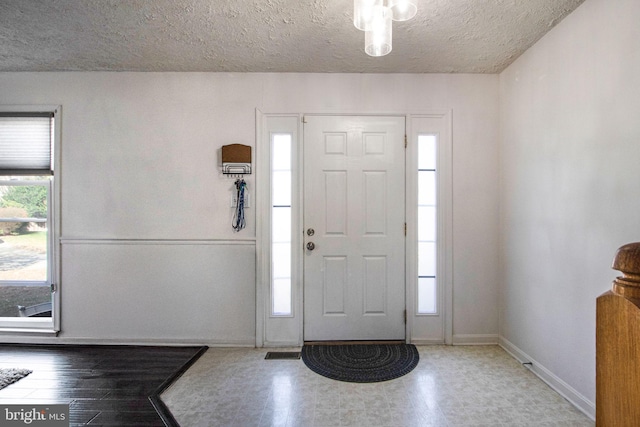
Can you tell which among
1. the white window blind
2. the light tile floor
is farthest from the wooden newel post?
the white window blind

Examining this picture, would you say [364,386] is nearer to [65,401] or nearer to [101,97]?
[65,401]

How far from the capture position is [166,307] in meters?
2.79

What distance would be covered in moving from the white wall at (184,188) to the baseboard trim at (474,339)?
37 mm

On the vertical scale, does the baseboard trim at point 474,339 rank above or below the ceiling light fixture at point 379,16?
below

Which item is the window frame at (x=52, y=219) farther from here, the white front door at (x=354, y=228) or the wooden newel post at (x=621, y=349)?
the wooden newel post at (x=621, y=349)

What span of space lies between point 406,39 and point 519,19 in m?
0.74

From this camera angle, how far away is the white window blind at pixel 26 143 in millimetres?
2801

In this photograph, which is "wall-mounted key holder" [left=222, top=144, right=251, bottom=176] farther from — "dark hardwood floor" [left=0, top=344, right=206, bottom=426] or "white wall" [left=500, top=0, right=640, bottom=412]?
"white wall" [left=500, top=0, right=640, bottom=412]

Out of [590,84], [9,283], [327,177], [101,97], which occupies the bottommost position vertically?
[9,283]

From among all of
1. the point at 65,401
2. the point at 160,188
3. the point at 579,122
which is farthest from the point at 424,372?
the point at 160,188

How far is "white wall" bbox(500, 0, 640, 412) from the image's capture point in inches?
64.3

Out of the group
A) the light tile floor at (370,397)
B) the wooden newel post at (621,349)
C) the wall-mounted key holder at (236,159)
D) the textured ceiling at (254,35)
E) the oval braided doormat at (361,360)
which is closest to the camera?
the wooden newel post at (621,349)

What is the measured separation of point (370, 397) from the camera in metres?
2.00

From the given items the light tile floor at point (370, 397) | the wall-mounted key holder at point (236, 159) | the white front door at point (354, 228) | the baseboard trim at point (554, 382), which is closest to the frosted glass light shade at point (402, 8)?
the white front door at point (354, 228)
